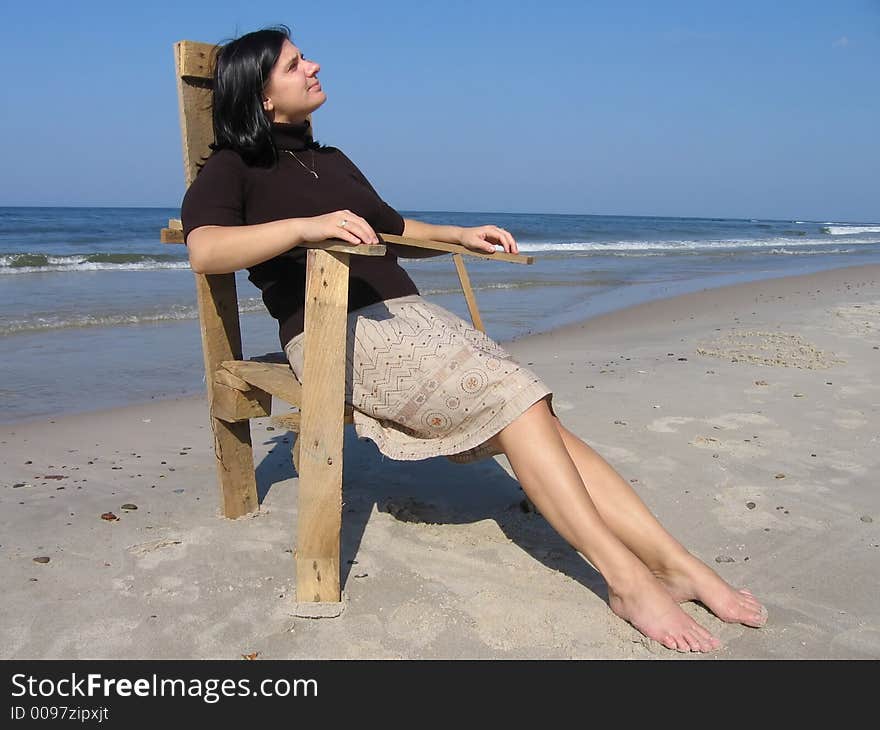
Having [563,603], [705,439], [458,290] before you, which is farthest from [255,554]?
[458,290]

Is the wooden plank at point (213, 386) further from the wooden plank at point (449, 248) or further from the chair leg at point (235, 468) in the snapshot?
the wooden plank at point (449, 248)

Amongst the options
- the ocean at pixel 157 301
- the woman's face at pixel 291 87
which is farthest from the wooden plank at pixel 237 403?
the ocean at pixel 157 301

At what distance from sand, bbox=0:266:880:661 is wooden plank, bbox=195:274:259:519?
107mm

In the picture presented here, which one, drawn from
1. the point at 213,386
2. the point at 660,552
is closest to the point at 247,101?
the point at 213,386

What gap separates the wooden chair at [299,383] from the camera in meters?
2.44

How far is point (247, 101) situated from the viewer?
9.01 ft

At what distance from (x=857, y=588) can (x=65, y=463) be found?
3.38m

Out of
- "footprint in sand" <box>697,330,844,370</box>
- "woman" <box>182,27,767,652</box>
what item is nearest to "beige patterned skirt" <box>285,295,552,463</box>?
"woman" <box>182,27,767,652</box>

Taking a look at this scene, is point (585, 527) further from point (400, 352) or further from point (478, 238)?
point (478, 238)

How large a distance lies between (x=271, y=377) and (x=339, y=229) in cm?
78

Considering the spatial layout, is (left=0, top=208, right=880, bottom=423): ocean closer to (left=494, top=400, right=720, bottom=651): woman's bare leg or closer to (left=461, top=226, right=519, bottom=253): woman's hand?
(left=461, top=226, right=519, bottom=253): woman's hand

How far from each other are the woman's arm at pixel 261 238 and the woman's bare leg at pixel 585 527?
2.38 feet

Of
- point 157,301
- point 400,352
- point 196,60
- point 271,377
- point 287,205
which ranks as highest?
point 196,60
